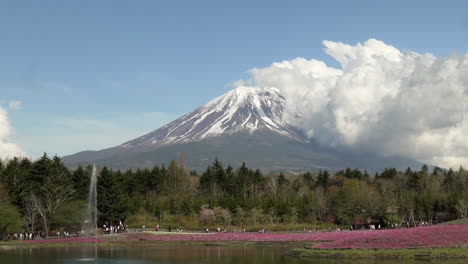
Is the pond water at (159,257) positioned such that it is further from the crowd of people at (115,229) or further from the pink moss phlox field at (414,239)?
the crowd of people at (115,229)

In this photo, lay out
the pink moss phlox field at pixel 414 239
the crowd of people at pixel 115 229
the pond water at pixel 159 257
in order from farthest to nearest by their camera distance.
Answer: the crowd of people at pixel 115 229 → the pink moss phlox field at pixel 414 239 → the pond water at pixel 159 257

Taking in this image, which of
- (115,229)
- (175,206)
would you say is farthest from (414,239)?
(175,206)

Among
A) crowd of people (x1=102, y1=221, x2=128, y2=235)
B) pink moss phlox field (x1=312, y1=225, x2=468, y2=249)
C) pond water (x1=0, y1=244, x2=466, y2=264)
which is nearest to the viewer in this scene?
pond water (x1=0, y1=244, x2=466, y2=264)

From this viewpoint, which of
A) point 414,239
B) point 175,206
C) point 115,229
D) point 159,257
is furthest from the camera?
point 175,206

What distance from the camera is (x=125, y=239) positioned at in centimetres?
6303

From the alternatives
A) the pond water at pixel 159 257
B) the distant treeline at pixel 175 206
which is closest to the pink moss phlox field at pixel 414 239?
the pond water at pixel 159 257

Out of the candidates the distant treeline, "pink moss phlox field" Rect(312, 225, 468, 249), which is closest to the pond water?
"pink moss phlox field" Rect(312, 225, 468, 249)

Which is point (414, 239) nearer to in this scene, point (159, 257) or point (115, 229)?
point (159, 257)

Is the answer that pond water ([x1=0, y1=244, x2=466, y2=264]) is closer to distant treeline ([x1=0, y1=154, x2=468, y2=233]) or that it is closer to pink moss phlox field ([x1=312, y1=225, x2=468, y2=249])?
pink moss phlox field ([x1=312, y1=225, x2=468, y2=249])

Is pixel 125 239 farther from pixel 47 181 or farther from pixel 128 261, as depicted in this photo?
pixel 128 261

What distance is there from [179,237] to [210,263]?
26.1 meters

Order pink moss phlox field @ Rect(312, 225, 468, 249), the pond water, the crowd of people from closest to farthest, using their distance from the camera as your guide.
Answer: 1. the pond water
2. pink moss phlox field @ Rect(312, 225, 468, 249)
3. the crowd of people

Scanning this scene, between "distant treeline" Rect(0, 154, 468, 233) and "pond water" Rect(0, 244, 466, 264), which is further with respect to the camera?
"distant treeline" Rect(0, 154, 468, 233)

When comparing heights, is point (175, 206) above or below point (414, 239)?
above
